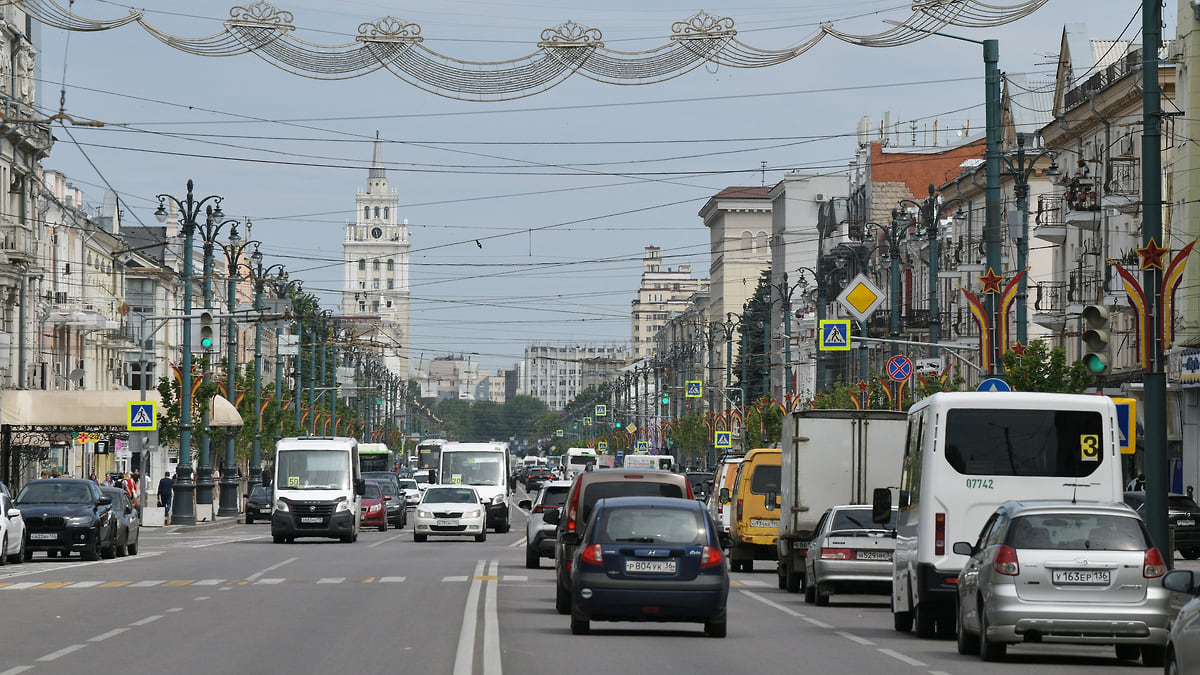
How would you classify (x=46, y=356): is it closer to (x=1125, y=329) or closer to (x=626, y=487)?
(x=1125, y=329)

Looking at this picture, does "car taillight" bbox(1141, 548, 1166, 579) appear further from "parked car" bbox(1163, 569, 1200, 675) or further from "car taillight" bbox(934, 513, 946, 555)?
"parked car" bbox(1163, 569, 1200, 675)

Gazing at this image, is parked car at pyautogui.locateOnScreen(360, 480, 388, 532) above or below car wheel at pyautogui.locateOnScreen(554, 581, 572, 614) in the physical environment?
below

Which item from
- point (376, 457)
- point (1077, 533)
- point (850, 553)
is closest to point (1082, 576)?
point (1077, 533)

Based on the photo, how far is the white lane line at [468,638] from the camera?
1661 cm

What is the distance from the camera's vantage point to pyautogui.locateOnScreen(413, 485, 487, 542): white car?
53188 mm

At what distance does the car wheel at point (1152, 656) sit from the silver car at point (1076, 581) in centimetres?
8

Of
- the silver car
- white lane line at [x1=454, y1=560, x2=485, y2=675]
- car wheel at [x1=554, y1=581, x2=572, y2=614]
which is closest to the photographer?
white lane line at [x1=454, y1=560, x2=485, y2=675]

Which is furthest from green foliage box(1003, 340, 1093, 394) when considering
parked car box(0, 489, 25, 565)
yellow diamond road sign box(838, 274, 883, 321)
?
parked car box(0, 489, 25, 565)

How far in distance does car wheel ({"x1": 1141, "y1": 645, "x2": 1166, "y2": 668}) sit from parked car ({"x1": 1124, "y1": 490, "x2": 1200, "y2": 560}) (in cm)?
2585

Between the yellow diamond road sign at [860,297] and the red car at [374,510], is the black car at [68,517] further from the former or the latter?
the red car at [374,510]

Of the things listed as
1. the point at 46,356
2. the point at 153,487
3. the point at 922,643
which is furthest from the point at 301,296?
the point at 922,643

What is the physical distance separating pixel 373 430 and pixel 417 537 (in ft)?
389

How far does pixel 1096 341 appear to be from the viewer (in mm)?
23750

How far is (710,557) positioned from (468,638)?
2.59 m
